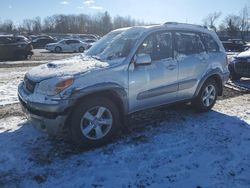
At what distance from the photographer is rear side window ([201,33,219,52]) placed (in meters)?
6.39

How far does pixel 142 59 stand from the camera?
496 centimetres

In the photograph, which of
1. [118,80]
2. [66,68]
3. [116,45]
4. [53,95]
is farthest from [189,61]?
[53,95]

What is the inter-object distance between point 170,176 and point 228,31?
3205 inches


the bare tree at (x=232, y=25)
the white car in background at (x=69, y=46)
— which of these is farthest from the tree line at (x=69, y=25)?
the white car in background at (x=69, y=46)

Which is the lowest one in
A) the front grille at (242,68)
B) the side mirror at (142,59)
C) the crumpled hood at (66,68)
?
the front grille at (242,68)

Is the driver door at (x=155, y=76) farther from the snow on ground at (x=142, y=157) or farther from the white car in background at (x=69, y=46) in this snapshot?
the white car in background at (x=69, y=46)

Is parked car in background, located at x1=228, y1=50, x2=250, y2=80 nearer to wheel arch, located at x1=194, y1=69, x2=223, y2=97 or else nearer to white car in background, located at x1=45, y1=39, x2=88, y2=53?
wheel arch, located at x1=194, y1=69, x2=223, y2=97

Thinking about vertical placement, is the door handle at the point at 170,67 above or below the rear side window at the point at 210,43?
below

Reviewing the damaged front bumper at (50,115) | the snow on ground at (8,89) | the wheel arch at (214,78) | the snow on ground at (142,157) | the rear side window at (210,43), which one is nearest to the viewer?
the snow on ground at (142,157)

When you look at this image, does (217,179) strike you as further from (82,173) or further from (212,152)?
(82,173)

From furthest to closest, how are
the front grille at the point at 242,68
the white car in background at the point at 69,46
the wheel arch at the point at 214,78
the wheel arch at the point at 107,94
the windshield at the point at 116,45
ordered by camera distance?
the white car in background at the point at 69,46, the front grille at the point at 242,68, the wheel arch at the point at 214,78, the windshield at the point at 116,45, the wheel arch at the point at 107,94

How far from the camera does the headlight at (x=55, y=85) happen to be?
433 cm

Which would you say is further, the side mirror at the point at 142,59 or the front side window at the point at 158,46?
the front side window at the point at 158,46

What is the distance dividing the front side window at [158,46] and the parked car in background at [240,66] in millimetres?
5867
